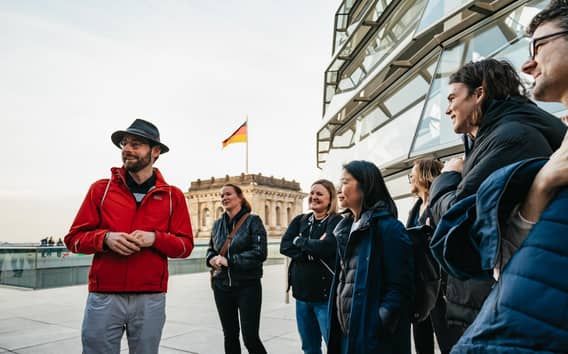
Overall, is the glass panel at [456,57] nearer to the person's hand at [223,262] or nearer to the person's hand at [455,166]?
the person's hand at [223,262]

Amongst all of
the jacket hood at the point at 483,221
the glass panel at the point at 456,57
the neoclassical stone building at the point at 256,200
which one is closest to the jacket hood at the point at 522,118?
the jacket hood at the point at 483,221

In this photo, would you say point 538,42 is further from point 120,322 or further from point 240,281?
point 240,281

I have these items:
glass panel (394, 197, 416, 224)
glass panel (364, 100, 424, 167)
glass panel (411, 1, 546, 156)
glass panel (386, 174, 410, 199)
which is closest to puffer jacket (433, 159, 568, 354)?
glass panel (411, 1, 546, 156)

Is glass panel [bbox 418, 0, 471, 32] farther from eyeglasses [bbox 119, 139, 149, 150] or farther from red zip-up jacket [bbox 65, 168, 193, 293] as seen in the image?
red zip-up jacket [bbox 65, 168, 193, 293]

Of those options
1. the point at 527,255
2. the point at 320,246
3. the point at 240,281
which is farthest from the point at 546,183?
the point at 240,281

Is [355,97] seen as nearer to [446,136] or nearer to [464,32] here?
[464,32]

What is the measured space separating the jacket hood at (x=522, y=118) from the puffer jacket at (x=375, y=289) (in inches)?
45.3

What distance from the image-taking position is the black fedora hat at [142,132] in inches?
138

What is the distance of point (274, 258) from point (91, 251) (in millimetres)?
21735

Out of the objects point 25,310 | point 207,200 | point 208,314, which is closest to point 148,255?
point 208,314

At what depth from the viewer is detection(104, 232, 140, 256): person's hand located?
3.06m

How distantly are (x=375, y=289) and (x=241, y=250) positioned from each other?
2.28 meters

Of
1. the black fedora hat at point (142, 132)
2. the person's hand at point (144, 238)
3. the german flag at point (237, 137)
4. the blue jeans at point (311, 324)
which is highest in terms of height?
the german flag at point (237, 137)

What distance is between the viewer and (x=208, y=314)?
8133mm
